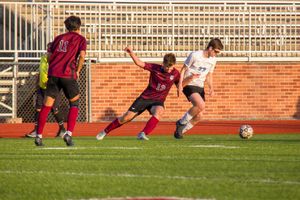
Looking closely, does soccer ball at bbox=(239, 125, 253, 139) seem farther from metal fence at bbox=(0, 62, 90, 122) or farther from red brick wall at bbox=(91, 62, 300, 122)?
red brick wall at bbox=(91, 62, 300, 122)

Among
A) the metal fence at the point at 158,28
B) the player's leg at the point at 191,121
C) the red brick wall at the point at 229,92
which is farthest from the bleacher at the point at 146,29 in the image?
the player's leg at the point at 191,121

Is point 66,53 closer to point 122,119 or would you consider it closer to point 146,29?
point 122,119

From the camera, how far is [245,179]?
8.95 metres

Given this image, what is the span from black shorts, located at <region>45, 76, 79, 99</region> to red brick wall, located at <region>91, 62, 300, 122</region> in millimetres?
11508

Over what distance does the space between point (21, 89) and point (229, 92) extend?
5739 millimetres

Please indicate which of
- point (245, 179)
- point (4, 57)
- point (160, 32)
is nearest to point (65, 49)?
point (245, 179)

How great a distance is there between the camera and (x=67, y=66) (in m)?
14.4

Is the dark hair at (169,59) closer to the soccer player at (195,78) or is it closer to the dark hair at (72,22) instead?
the soccer player at (195,78)

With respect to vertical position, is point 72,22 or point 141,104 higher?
point 72,22

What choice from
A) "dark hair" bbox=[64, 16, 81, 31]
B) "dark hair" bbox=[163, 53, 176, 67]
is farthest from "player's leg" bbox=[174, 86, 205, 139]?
"dark hair" bbox=[64, 16, 81, 31]

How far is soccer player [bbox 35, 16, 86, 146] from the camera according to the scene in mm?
14352

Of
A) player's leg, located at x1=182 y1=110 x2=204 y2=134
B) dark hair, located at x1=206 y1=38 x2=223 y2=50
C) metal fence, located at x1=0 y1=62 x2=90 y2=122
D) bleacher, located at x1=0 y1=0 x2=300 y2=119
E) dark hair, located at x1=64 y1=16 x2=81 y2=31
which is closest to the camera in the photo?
dark hair, located at x1=64 y1=16 x2=81 y2=31

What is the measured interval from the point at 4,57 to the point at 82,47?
11.6 meters

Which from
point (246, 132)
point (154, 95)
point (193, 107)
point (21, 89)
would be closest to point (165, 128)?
point (21, 89)
